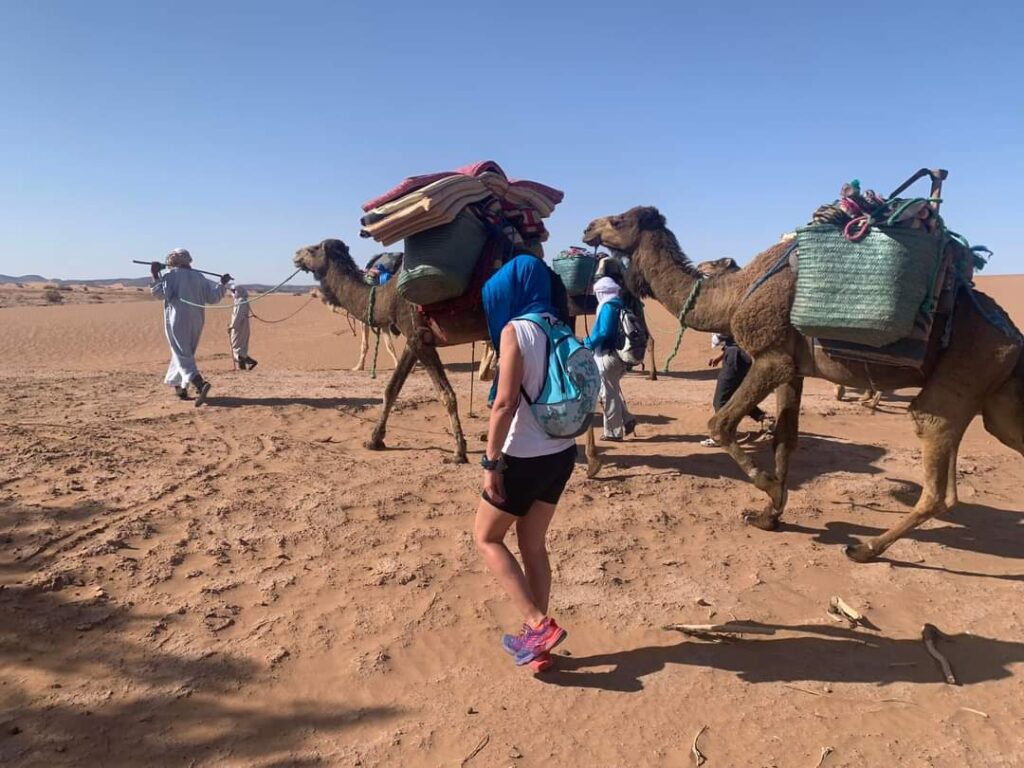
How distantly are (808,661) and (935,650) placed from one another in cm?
75

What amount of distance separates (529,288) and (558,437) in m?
0.72

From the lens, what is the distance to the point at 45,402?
9500mm

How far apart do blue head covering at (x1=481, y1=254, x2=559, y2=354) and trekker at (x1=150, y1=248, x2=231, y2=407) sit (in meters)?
7.75

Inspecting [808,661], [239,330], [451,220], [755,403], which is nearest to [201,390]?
[239,330]

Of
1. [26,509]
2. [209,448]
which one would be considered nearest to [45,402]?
[209,448]

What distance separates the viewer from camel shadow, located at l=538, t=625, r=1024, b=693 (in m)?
3.60

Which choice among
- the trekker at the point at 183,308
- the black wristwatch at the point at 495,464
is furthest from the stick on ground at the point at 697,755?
the trekker at the point at 183,308

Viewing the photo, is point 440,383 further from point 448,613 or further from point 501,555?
point 501,555

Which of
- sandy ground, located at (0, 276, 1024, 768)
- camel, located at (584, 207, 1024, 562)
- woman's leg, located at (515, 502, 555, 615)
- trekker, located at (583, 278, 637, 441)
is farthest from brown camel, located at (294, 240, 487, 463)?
woman's leg, located at (515, 502, 555, 615)

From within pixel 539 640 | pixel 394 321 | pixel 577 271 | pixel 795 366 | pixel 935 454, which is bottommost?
pixel 539 640

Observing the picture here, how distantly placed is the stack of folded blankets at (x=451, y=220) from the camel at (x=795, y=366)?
953 millimetres

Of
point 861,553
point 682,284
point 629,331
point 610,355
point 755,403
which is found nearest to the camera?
point 861,553

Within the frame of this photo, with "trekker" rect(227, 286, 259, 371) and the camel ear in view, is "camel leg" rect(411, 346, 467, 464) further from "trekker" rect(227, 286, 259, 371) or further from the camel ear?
"trekker" rect(227, 286, 259, 371)

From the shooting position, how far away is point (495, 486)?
3246 mm
